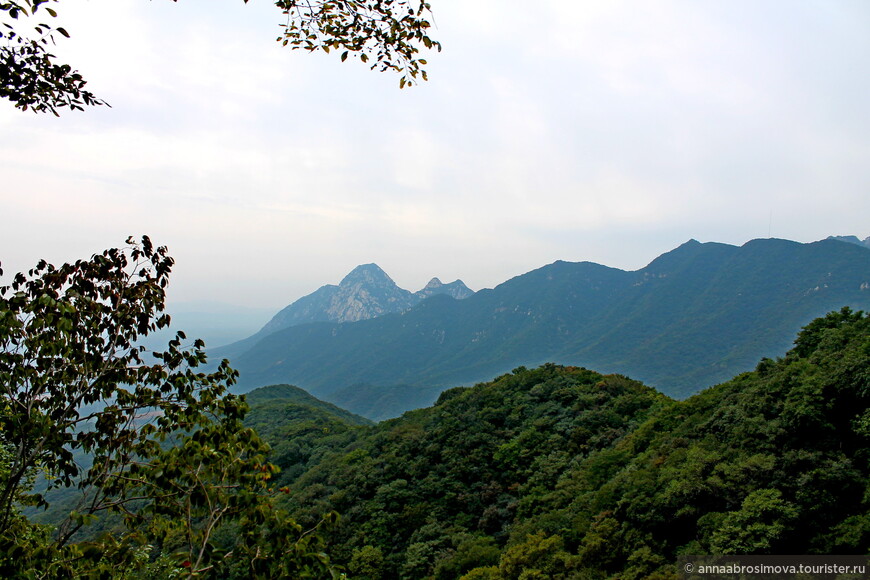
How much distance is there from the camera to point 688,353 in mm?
119562

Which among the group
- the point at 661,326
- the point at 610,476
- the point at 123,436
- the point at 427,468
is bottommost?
the point at 427,468

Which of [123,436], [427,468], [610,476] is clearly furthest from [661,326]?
[123,436]

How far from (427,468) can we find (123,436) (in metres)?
26.8

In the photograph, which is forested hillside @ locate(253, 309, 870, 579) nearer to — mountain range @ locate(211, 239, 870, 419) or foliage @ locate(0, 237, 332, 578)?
foliage @ locate(0, 237, 332, 578)

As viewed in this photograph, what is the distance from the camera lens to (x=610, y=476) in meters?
20.8

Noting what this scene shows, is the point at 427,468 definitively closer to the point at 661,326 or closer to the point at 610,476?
the point at 610,476

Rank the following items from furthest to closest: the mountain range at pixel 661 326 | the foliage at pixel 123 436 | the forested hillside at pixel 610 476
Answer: the mountain range at pixel 661 326, the forested hillside at pixel 610 476, the foliage at pixel 123 436

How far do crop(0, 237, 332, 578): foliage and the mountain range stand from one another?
10446 cm

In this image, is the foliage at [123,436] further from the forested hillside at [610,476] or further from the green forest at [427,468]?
the forested hillside at [610,476]

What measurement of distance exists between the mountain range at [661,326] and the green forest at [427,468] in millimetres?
79820

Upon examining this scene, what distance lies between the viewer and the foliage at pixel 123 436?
3.81m

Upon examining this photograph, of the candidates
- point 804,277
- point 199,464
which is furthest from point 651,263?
point 199,464

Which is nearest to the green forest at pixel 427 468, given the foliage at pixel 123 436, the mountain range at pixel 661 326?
the foliage at pixel 123 436

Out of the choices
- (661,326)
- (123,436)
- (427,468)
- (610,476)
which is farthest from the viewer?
(661,326)
